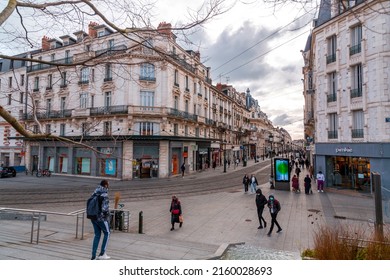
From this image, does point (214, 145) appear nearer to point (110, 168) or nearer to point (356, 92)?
point (110, 168)

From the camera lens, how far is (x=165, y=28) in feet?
16.3

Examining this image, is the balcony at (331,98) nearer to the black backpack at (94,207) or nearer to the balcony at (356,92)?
the balcony at (356,92)

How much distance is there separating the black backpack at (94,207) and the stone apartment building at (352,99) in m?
15.2

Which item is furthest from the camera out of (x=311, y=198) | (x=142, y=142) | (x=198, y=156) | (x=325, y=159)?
(x=198, y=156)

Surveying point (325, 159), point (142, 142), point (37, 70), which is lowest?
point (325, 159)

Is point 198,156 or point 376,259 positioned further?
point 198,156

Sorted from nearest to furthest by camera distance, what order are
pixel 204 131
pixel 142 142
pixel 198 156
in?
pixel 142 142, pixel 198 156, pixel 204 131

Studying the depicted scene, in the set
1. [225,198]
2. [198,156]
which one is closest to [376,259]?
[225,198]

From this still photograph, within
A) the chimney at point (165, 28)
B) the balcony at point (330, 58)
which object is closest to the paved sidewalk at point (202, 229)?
the chimney at point (165, 28)

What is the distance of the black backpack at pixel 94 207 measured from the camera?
4539 millimetres

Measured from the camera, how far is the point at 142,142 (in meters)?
25.7

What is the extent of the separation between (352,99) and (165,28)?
16.8m
